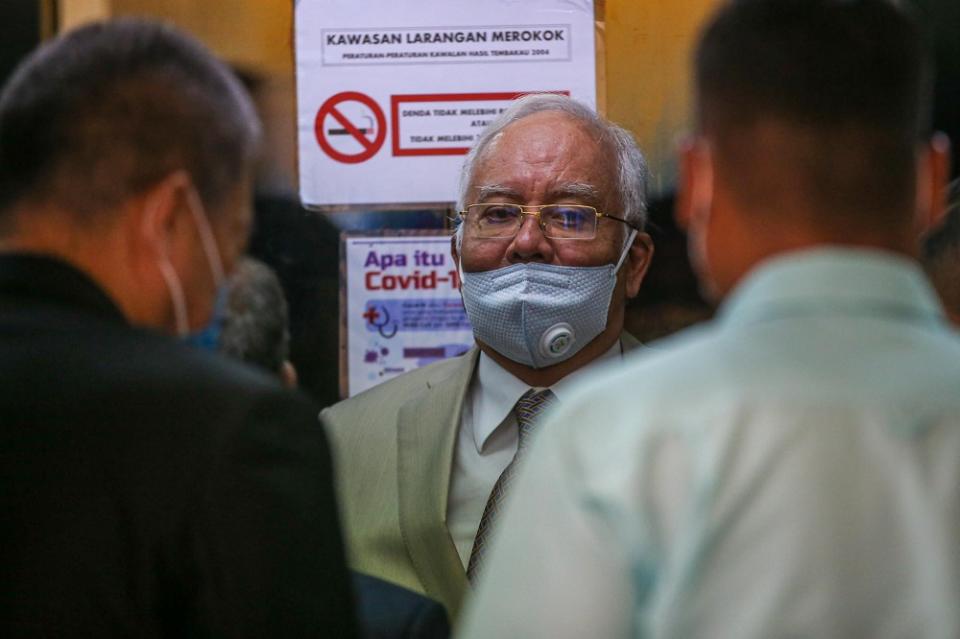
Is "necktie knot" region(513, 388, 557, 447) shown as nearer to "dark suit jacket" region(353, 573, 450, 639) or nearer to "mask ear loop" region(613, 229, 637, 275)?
"mask ear loop" region(613, 229, 637, 275)

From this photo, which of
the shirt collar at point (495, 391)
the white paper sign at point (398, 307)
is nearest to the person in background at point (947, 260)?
the shirt collar at point (495, 391)

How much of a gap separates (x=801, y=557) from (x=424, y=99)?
9.84ft

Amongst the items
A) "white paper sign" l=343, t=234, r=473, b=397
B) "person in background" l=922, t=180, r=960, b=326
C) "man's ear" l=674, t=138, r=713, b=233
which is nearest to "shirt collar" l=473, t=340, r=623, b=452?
"white paper sign" l=343, t=234, r=473, b=397

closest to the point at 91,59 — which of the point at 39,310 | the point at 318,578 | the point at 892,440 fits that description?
the point at 39,310

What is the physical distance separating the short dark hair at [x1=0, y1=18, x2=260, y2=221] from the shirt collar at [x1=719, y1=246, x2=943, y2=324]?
0.86 meters

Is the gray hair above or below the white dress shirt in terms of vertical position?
above

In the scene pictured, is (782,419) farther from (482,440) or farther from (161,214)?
(482,440)

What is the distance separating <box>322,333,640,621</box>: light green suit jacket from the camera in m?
3.60

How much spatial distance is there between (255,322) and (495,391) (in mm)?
715

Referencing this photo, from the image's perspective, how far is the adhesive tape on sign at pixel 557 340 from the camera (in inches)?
150

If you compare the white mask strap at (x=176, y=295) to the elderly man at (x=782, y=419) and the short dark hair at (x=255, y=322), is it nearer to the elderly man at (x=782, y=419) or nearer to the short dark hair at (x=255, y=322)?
the elderly man at (x=782, y=419)

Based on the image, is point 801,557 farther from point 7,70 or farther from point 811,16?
point 7,70

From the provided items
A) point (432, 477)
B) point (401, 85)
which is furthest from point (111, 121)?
point (401, 85)

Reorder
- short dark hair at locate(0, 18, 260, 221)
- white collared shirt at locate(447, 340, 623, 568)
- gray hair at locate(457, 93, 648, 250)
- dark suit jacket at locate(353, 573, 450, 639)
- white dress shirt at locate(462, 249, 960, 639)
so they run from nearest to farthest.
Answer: white dress shirt at locate(462, 249, 960, 639) → short dark hair at locate(0, 18, 260, 221) → dark suit jacket at locate(353, 573, 450, 639) → white collared shirt at locate(447, 340, 623, 568) → gray hair at locate(457, 93, 648, 250)
